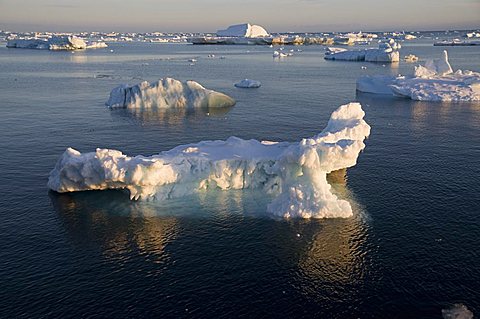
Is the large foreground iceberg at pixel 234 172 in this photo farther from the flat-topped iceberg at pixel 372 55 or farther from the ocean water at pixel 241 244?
the flat-topped iceberg at pixel 372 55

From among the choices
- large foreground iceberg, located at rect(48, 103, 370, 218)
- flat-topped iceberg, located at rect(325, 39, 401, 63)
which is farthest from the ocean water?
flat-topped iceberg, located at rect(325, 39, 401, 63)

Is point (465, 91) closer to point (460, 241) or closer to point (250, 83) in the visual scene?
point (250, 83)

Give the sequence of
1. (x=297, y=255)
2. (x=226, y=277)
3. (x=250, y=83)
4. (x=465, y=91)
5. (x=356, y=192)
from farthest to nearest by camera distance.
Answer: (x=250, y=83), (x=465, y=91), (x=356, y=192), (x=297, y=255), (x=226, y=277)

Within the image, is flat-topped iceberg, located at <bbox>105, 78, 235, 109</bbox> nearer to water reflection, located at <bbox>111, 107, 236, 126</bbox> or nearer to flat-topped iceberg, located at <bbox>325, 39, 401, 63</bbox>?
water reflection, located at <bbox>111, 107, 236, 126</bbox>

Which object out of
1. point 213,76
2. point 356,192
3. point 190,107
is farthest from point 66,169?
→ point 213,76

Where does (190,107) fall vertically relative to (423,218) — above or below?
above

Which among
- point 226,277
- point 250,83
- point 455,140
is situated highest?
point 250,83

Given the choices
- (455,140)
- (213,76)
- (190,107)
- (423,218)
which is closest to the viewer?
(423,218)

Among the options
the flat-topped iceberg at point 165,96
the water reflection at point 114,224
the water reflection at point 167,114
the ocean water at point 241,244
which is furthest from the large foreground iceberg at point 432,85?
the water reflection at point 114,224

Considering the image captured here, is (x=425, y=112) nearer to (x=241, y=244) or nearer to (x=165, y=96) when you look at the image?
(x=165, y=96)
